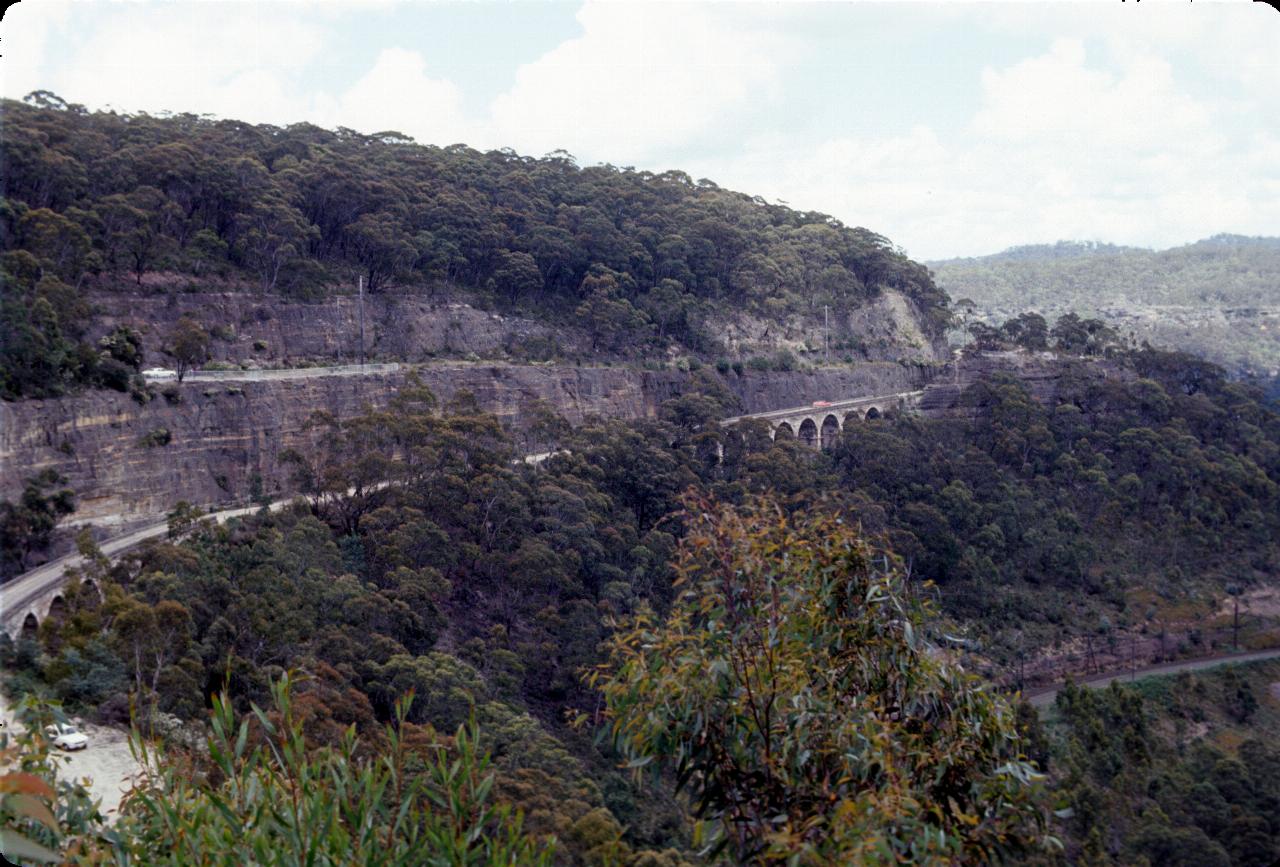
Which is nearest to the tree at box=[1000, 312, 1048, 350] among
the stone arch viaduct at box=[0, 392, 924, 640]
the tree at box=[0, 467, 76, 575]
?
the stone arch viaduct at box=[0, 392, 924, 640]

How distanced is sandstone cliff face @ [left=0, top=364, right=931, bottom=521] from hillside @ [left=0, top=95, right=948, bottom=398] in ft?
2.34

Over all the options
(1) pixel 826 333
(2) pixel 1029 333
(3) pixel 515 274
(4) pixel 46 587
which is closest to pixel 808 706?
(4) pixel 46 587

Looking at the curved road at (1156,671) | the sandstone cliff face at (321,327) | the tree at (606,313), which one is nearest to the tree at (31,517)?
the sandstone cliff face at (321,327)

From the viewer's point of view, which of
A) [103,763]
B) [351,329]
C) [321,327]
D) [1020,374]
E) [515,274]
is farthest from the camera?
[1020,374]

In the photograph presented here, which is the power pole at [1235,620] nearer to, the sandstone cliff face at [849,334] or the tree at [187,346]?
the sandstone cliff face at [849,334]

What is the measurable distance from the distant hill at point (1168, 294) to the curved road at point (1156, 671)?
140 ft

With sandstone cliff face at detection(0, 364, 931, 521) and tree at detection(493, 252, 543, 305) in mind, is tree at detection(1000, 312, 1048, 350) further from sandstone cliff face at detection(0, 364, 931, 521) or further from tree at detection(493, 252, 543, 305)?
sandstone cliff face at detection(0, 364, 931, 521)

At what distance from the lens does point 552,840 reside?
14.2 ft

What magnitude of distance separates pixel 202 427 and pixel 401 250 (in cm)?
1126

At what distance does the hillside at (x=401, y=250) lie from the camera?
75.3ft

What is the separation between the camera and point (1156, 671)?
91.9 feet

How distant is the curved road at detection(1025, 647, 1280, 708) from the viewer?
26.8 metres

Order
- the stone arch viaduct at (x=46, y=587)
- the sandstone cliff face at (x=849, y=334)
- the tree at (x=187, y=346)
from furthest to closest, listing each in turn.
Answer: the sandstone cliff face at (x=849, y=334), the tree at (x=187, y=346), the stone arch viaduct at (x=46, y=587)

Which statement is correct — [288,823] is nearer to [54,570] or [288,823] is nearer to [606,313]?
[54,570]
